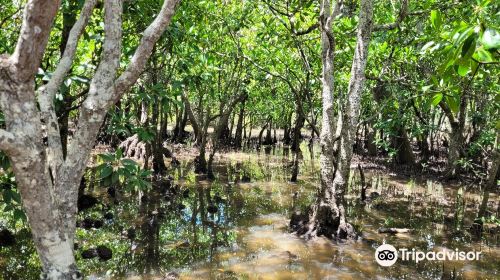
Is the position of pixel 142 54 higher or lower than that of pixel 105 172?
higher

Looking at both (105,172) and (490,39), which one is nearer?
(490,39)

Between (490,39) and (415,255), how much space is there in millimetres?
6361

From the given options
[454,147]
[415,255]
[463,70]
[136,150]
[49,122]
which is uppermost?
[463,70]

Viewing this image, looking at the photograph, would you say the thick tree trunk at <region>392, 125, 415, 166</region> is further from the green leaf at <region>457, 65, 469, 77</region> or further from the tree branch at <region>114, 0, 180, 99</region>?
the green leaf at <region>457, 65, 469, 77</region>

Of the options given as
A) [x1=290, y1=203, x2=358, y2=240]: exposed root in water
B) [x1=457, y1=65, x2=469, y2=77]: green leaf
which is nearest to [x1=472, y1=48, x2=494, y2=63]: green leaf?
[x1=457, y1=65, x2=469, y2=77]: green leaf

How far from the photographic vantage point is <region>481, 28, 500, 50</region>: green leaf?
1370 mm

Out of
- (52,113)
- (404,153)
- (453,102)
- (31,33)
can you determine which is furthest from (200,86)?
(404,153)

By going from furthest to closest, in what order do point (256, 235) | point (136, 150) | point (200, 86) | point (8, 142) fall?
point (136, 150) → point (200, 86) → point (256, 235) → point (8, 142)

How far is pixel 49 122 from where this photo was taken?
8.38ft

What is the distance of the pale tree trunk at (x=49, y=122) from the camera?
2.05 metres

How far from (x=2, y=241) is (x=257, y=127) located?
106 ft

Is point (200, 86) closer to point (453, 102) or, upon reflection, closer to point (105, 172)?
point (105, 172)

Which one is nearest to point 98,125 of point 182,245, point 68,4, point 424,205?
point 68,4

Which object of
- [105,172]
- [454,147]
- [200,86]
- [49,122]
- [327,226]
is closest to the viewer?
[49,122]
